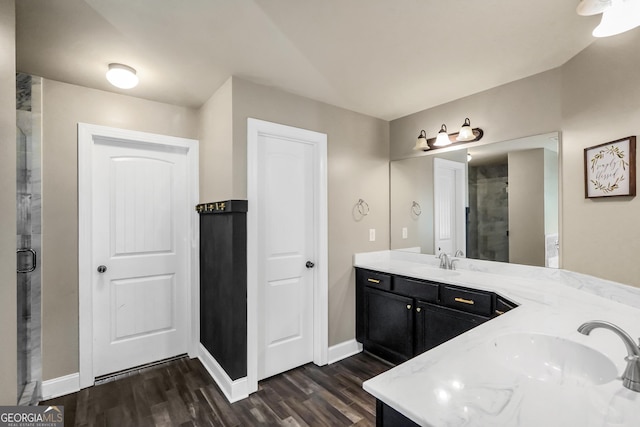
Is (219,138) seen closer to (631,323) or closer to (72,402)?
(72,402)

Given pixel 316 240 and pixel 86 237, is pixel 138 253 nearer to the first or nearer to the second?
pixel 86 237

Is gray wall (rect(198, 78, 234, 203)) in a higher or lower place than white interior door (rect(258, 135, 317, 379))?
higher

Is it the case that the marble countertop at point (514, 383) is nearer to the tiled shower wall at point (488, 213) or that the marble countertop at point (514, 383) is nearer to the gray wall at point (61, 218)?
the tiled shower wall at point (488, 213)

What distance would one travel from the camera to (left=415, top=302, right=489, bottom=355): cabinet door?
2.12 metres

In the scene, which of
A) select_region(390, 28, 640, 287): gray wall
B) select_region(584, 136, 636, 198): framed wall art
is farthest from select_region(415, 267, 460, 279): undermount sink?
select_region(584, 136, 636, 198): framed wall art

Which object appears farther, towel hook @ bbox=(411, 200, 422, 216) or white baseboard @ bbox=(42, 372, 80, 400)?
towel hook @ bbox=(411, 200, 422, 216)

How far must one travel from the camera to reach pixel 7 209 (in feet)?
4.02

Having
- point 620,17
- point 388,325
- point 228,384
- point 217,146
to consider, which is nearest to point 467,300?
point 388,325

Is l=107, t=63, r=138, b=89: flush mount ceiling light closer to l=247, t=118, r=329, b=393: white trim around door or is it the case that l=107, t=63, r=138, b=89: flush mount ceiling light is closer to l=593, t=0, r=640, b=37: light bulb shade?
l=247, t=118, r=329, b=393: white trim around door

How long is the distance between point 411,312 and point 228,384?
1.53 m

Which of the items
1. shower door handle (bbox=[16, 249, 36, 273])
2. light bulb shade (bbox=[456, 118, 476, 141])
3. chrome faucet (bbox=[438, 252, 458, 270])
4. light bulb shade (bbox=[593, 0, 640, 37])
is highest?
light bulb shade (bbox=[593, 0, 640, 37])

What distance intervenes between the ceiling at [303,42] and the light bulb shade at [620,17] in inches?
11.2

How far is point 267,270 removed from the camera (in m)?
2.51

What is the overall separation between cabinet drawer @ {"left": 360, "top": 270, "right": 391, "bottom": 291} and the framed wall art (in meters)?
1.53
